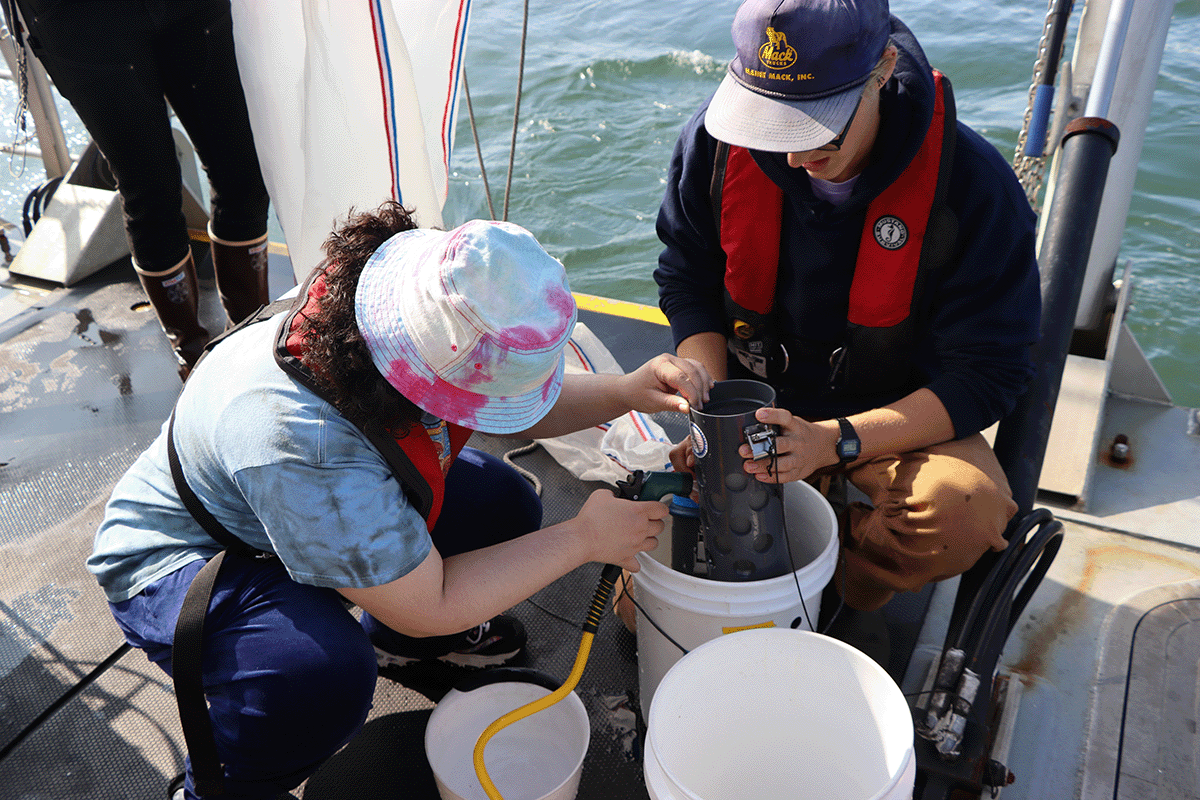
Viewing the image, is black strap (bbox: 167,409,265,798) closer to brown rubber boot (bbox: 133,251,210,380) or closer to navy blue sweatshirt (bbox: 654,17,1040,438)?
navy blue sweatshirt (bbox: 654,17,1040,438)

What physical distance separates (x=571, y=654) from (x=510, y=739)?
0.93 feet

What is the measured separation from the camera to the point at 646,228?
6227mm

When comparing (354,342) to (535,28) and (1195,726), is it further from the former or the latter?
(535,28)

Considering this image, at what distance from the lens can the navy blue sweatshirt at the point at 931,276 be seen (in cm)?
166

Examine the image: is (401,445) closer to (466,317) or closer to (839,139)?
(466,317)

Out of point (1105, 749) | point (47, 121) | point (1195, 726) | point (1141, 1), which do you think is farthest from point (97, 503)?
point (1141, 1)

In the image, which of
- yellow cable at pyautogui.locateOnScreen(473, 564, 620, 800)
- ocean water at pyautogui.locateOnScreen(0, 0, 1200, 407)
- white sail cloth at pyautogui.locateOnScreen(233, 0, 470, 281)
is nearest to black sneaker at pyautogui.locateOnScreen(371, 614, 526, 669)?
yellow cable at pyautogui.locateOnScreen(473, 564, 620, 800)

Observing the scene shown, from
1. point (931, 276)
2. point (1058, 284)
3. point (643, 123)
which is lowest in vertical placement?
point (643, 123)

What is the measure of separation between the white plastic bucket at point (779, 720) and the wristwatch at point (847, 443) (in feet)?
1.34

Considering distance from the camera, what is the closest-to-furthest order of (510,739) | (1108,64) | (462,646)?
(510,739) → (462,646) → (1108,64)

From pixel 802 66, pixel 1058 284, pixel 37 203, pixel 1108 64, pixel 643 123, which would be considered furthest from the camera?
pixel 643 123

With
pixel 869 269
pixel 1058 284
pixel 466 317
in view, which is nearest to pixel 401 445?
pixel 466 317

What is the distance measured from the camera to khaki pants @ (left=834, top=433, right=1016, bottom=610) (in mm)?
1686

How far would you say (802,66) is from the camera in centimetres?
149
